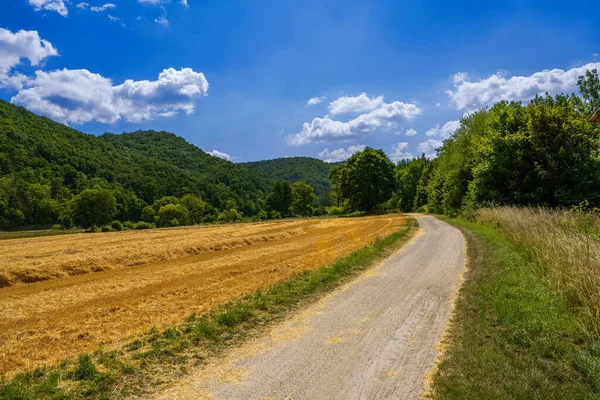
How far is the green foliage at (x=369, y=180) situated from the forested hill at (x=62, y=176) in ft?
240

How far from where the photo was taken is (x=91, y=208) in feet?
231

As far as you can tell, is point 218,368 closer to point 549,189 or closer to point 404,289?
point 404,289

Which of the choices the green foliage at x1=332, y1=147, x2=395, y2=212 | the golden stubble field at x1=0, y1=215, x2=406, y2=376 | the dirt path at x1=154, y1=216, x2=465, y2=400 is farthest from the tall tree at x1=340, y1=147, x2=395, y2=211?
the dirt path at x1=154, y1=216, x2=465, y2=400

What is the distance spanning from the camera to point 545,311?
7.43 m

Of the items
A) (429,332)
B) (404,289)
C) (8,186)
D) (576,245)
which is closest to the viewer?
(429,332)

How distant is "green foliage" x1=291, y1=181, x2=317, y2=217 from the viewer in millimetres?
98688

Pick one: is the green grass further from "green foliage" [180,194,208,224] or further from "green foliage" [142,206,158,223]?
"green foliage" [142,206,158,223]

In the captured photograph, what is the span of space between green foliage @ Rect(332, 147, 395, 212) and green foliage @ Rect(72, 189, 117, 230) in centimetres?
5054

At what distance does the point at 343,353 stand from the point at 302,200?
92.6 metres

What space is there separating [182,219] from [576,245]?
93167 millimetres

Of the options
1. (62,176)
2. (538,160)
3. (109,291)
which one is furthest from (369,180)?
(62,176)

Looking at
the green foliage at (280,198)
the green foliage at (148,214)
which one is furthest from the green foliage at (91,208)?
the green foliage at (280,198)

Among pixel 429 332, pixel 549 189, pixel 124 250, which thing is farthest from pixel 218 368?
pixel 549 189

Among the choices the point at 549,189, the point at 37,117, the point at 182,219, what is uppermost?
the point at 37,117
